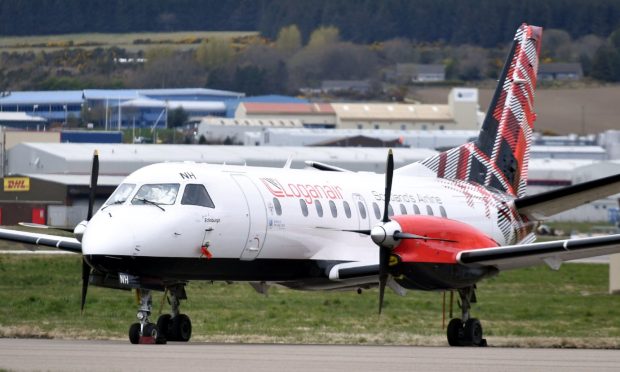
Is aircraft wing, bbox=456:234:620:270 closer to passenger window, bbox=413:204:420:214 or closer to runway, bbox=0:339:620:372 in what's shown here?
runway, bbox=0:339:620:372

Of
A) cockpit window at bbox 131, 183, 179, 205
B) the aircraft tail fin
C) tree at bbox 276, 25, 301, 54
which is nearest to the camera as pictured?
cockpit window at bbox 131, 183, 179, 205

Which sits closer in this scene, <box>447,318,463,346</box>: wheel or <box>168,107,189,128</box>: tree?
<box>447,318,463,346</box>: wheel

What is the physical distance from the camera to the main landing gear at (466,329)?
23078mm

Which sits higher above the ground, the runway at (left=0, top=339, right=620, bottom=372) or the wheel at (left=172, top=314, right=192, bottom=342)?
the runway at (left=0, top=339, right=620, bottom=372)

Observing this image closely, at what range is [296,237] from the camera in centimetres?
2311

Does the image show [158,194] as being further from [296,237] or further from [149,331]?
[296,237]

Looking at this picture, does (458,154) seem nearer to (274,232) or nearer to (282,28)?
(274,232)

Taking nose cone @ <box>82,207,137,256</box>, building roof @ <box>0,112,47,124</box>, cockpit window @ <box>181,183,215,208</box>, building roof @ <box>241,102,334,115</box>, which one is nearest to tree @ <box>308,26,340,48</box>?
building roof @ <box>241,102,334,115</box>

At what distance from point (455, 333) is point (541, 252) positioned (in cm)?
243

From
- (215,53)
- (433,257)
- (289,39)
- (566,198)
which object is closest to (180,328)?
(433,257)

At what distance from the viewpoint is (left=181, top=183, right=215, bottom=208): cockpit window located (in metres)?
21.5

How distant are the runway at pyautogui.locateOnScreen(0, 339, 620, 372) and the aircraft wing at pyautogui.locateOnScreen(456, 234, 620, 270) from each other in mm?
1608

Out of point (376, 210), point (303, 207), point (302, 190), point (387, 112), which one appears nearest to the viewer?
point (303, 207)

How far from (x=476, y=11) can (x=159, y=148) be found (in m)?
46.0
